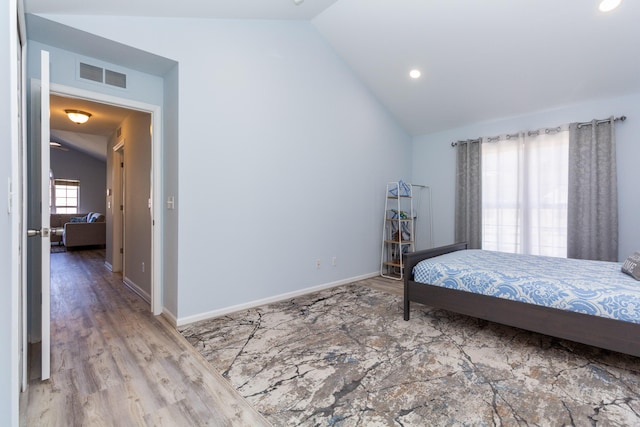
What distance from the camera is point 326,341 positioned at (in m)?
2.41

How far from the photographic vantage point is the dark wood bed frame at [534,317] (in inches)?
73.9

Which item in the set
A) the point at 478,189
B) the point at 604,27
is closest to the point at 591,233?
the point at 478,189

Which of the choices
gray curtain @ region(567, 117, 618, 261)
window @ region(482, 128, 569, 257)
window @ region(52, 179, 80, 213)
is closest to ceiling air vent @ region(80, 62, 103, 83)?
window @ region(482, 128, 569, 257)

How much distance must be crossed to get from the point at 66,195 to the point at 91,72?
8.34 m

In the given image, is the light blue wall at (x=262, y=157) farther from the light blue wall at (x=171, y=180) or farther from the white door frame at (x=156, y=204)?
the white door frame at (x=156, y=204)

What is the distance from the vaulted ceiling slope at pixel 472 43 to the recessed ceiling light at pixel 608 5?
42mm

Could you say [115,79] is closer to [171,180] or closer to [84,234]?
[171,180]

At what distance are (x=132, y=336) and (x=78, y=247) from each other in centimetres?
654

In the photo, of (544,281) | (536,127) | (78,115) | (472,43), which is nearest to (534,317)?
(544,281)

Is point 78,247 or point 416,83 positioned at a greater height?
point 416,83

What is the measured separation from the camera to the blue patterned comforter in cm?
194

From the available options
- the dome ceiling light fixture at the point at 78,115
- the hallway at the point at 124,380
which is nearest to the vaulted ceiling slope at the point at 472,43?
the dome ceiling light fixture at the point at 78,115

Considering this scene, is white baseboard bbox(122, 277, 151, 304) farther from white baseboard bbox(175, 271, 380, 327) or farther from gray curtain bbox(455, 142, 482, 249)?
gray curtain bbox(455, 142, 482, 249)

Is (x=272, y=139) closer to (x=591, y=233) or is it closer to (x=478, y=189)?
(x=478, y=189)
